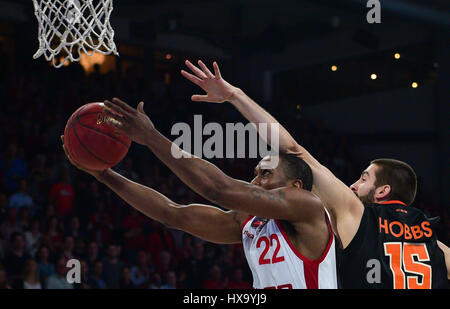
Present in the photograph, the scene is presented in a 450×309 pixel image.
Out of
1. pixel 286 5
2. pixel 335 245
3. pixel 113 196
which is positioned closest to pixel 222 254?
pixel 113 196

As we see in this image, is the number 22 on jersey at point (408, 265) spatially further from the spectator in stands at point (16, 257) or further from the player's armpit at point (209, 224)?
the spectator in stands at point (16, 257)

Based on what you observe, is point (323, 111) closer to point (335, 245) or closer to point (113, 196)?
point (113, 196)

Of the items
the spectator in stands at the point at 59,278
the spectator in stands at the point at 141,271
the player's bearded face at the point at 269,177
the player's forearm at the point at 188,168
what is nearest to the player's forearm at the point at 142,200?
the player's bearded face at the point at 269,177

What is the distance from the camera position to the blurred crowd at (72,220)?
634 centimetres

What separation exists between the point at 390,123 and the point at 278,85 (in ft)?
9.26

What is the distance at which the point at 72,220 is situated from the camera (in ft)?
22.4

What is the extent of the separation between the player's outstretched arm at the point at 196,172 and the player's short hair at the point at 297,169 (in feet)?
0.94

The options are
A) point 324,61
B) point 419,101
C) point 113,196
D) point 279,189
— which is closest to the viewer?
point 279,189

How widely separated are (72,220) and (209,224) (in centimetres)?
400

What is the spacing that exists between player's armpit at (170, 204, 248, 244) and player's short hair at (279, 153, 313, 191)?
447 mm

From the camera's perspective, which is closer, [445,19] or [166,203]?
→ [166,203]

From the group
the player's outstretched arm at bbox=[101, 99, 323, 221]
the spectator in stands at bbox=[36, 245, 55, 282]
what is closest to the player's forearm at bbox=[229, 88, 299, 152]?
the player's outstretched arm at bbox=[101, 99, 323, 221]

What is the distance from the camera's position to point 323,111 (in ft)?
46.1

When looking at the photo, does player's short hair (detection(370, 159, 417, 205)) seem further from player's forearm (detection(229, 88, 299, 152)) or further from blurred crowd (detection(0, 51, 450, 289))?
blurred crowd (detection(0, 51, 450, 289))
